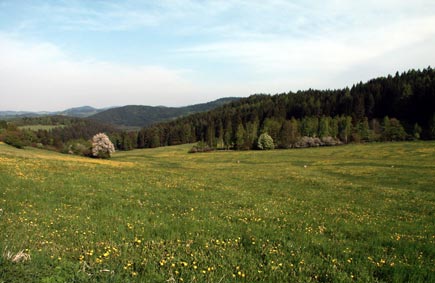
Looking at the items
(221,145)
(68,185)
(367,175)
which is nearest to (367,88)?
(221,145)

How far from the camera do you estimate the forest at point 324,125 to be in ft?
327

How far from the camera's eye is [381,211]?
600 inches

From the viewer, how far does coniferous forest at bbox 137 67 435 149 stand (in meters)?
105

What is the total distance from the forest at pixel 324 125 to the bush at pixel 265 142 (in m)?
1.78

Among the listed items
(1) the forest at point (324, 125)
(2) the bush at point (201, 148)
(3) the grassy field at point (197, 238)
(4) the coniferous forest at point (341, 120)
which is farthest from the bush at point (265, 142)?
(3) the grassy field at point (197, 238)

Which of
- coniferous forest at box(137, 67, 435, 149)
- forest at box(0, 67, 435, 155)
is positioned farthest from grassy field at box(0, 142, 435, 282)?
coniferous forest at box(137, 67, 435, 149)

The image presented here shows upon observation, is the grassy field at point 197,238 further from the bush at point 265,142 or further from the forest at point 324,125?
the bush at point 265,142

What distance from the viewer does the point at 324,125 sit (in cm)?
10844

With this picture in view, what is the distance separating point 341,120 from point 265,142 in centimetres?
3359

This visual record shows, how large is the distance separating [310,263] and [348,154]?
247 ft

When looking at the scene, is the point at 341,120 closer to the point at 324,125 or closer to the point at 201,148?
the point at 324,125

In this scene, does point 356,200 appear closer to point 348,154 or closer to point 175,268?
point 175,268

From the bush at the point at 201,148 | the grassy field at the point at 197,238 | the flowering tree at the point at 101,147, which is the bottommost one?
the bush at the point at 201,148

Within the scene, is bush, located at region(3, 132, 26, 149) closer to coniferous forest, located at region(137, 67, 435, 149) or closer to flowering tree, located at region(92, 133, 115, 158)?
flowering tree, located at region(92, 133, 115, 158)
